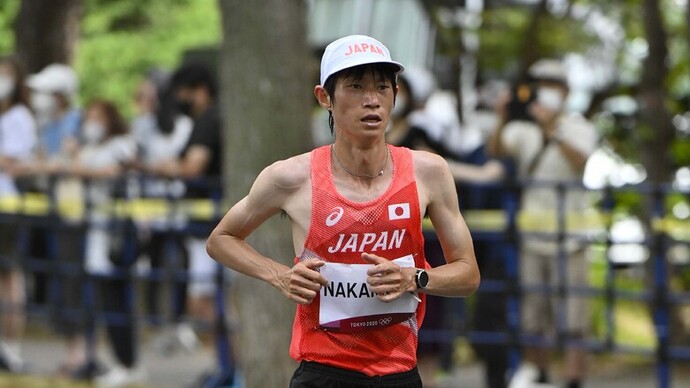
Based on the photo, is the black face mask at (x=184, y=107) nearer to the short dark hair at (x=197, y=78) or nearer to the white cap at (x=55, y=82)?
the short dark hair at (x=197, y=78)

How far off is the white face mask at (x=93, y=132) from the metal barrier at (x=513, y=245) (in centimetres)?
62

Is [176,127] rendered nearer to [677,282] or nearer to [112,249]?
[112,249]

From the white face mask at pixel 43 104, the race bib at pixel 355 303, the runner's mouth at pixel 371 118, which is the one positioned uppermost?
the white face mask at pixel 43 104

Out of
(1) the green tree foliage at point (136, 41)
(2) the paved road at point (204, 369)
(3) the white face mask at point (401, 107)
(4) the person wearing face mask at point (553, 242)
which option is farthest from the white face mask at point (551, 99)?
(1) the green tree foliage at point (136, 41)

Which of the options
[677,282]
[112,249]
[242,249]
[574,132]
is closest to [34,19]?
[112,249]

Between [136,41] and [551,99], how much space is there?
21081mm

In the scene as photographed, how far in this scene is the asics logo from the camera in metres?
5.40

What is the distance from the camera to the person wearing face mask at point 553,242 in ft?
32.4

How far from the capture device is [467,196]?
10289 mm

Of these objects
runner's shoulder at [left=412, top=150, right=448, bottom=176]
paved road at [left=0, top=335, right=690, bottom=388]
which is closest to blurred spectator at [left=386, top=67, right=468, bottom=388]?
paved road at [left=0, top=335, right=690, bottom=388]

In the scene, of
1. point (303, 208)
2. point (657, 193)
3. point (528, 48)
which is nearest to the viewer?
point (303, 208)

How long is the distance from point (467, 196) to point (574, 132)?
83 cm

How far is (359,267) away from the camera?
17.8 feet

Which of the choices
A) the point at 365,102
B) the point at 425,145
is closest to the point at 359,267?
the point at 365,102
